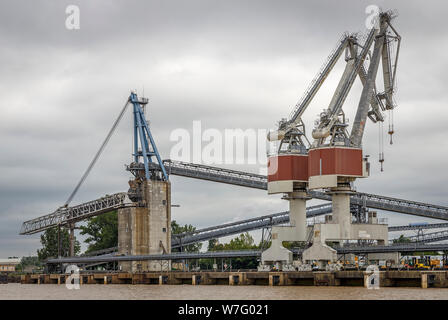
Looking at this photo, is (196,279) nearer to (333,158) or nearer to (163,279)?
(163,279)

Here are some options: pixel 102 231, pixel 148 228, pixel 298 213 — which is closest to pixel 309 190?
pixel 298 213

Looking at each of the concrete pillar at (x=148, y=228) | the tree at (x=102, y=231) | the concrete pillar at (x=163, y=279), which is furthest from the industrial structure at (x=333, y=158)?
the tree at (x=102, y=231)

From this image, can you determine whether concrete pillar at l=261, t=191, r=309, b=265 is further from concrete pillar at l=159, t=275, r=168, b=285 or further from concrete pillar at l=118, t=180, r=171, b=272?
concrete pillar at l=118, t=180, r=171, b=272

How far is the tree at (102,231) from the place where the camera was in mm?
149250

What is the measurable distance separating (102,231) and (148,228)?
118 feet

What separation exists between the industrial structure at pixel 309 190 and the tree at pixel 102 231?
26303 millimetres

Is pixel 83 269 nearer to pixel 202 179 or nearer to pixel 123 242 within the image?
pixel 123 242

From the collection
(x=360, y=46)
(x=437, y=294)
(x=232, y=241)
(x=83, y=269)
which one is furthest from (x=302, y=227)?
(x=232, y=241)

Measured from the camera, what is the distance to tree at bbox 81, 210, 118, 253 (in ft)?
490

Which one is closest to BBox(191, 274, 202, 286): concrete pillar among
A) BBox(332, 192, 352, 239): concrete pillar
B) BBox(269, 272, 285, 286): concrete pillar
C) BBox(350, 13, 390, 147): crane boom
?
BBox(269, 272, 285, 286): concrete pillar

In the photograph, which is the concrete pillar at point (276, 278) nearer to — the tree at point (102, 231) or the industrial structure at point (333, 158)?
the industrial structure at point (333, 158)

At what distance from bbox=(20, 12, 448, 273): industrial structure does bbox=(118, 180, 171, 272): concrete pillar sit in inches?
6.1

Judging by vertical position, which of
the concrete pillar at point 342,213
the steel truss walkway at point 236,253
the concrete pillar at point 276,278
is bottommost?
the concrete pillar at point 276,278

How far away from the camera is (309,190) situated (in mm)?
101875
